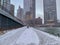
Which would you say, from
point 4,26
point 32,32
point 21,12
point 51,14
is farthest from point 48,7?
point 32,32

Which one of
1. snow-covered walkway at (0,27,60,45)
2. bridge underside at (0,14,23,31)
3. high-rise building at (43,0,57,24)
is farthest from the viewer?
high-rise building at (43,0,57,24)

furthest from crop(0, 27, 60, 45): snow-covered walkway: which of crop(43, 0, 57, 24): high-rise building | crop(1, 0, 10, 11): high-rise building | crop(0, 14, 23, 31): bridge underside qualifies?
crop(43, 0, 57, 24): high-rise building

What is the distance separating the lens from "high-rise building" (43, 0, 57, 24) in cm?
3412

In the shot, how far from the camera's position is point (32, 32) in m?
2.42

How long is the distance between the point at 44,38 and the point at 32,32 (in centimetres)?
21

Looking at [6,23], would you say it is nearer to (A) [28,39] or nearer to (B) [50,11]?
(A) [28,39]

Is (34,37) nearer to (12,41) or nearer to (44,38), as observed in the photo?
(44,38)

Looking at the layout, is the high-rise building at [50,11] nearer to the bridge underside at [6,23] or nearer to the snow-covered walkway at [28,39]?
the bridge underside at [6,23]

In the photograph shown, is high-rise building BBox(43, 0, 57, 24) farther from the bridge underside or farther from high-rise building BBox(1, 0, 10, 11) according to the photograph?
the bridge underside

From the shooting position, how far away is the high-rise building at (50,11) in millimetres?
34125

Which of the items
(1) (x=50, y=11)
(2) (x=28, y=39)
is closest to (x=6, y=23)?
(2) (x=28, y=39)

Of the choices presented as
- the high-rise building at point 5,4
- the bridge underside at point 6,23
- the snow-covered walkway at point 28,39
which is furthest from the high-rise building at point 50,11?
the snow-covered walkway at point 28,39

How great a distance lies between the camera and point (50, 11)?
132 feet

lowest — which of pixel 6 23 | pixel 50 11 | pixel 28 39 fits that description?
pixel 6 23
